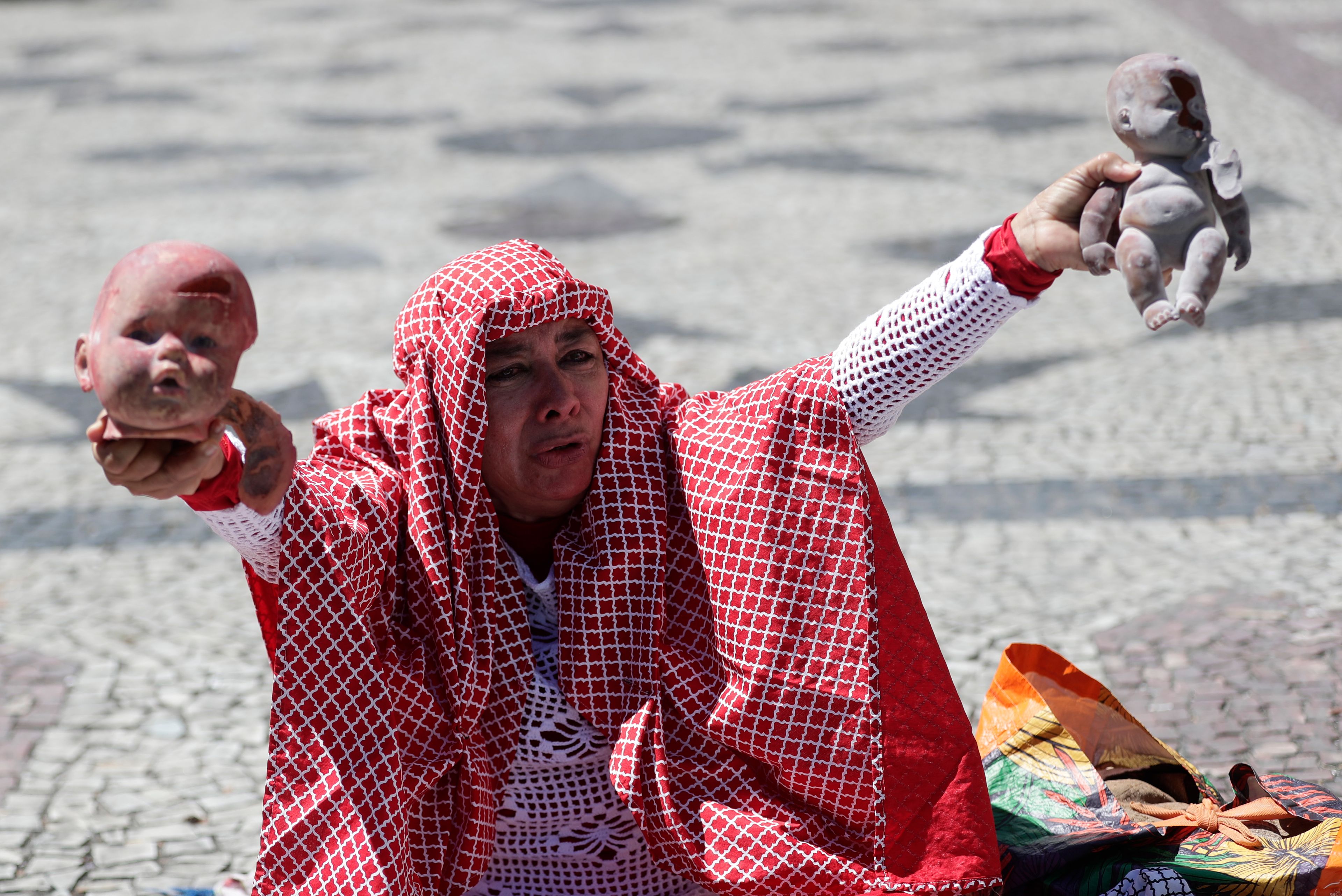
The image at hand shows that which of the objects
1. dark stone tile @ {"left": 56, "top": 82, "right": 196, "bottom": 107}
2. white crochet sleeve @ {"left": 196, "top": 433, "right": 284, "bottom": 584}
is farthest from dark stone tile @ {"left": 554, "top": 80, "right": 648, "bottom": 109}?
white crochet sleeve @ {"left": 196, "top": 433, "right": 284, "bottom": 584}

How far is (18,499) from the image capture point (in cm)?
514

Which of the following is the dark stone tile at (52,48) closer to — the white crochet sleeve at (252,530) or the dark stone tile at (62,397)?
the dark stone tile at (62,397)

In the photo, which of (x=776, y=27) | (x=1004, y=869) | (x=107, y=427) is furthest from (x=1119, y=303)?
(x=776, y=27)

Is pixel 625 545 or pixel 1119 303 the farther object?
pixel 1119 303

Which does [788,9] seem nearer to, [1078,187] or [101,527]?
[101,527]

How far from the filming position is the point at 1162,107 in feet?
6.04

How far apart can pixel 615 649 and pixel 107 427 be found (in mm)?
921

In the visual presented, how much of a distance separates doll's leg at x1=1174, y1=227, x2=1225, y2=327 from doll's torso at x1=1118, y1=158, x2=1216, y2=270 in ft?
0.05

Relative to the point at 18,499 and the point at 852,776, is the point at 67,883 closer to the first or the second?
the point at 852,776

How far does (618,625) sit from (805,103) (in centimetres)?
932

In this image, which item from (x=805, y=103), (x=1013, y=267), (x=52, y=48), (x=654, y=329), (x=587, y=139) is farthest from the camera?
(x=52, y=48)

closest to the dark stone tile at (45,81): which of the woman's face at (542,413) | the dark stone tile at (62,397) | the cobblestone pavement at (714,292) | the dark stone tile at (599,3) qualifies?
the cobblestone pavement at (714,292)

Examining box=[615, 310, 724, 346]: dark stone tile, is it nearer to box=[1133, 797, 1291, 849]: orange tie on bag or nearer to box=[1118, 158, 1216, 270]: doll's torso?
box=[1133, 797, 1291, 849]: orange tie on bag

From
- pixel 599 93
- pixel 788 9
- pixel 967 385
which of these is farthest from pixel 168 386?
pixel 788 9
